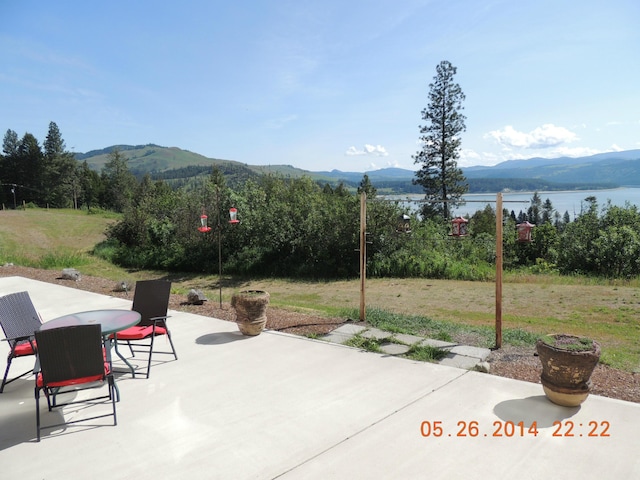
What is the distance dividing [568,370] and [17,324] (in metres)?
4.83

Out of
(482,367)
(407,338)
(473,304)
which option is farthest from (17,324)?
(473,304)

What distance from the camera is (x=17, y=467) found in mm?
2605

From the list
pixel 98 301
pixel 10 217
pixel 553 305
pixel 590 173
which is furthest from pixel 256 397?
pixel 590 173

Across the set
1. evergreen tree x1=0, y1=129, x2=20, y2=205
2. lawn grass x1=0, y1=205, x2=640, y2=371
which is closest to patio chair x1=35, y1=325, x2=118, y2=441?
lawn grass x1=0, y1=205, x2=640, y2=371

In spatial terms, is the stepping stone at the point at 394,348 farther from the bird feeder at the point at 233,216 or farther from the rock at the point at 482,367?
the bird feeder at the point at 233,216

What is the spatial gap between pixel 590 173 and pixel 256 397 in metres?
100

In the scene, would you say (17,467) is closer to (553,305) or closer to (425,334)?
(425,334)

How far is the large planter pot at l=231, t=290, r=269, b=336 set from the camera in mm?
5242

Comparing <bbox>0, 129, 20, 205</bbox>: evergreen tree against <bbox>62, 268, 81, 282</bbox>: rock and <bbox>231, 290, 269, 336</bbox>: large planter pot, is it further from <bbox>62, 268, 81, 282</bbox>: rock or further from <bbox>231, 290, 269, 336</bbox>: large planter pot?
<bbox>231, 290, 269, 336</bbox>: large planter pot

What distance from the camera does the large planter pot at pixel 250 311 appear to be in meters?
5.24

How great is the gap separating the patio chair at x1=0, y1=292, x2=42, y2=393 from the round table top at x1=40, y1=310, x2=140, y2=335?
0.75ft

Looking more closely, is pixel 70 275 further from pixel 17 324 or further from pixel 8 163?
pixel 8 163

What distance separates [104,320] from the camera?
12.6 ft

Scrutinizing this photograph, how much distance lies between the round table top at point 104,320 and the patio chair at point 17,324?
0.23 meters
